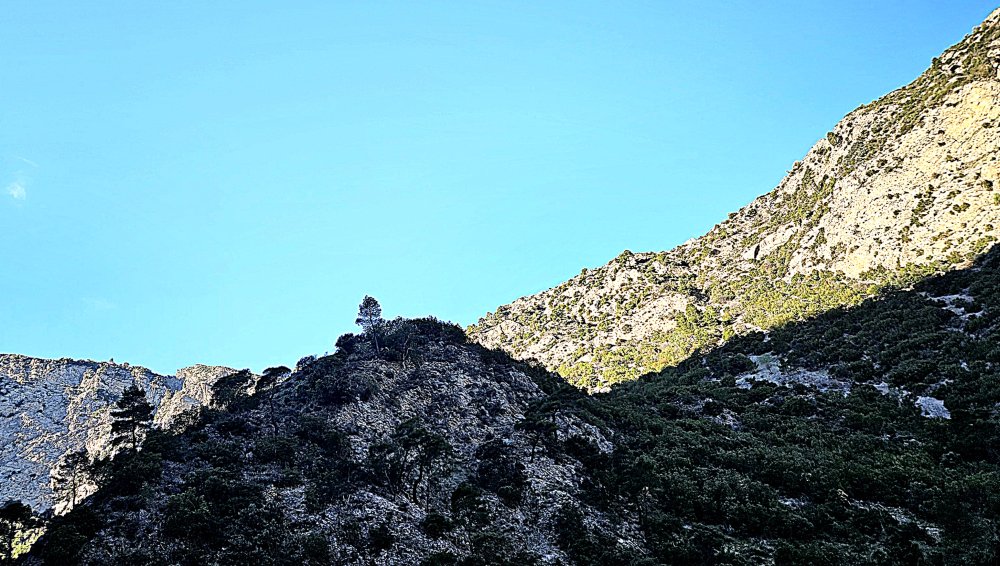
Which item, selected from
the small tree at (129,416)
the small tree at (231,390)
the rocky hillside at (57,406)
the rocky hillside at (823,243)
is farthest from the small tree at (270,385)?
the rocky hillside at (823,243)

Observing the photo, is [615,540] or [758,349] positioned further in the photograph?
[758,349]

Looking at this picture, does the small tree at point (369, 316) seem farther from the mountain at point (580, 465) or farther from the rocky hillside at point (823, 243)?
the rocky hillside at point (823, 243)

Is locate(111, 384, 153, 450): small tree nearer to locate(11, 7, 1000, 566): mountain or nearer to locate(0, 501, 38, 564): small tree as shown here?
locate(11, 7, 1000, 566): mountain

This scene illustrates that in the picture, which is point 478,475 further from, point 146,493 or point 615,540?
point 146,493

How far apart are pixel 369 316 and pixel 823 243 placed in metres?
74.7

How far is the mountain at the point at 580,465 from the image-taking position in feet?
106

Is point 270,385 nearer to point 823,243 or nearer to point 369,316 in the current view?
point 369,316

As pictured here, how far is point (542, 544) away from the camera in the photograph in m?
34.8

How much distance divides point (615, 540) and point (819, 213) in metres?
86.2

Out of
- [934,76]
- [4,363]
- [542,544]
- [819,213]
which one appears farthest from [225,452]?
[934,76]

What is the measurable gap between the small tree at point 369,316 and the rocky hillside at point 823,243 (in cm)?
3763

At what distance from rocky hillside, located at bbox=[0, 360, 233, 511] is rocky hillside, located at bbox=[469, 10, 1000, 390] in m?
75.6

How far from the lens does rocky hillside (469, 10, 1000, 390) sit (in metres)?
76.5

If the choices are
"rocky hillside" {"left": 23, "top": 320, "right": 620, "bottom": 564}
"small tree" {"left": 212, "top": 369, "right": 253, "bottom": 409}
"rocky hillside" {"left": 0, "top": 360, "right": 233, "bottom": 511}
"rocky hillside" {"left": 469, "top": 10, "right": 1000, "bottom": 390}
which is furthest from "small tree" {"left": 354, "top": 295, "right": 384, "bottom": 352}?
"rocky hillside" {"left": 0, "top": 360, "right": 233, "bottom": 511}
